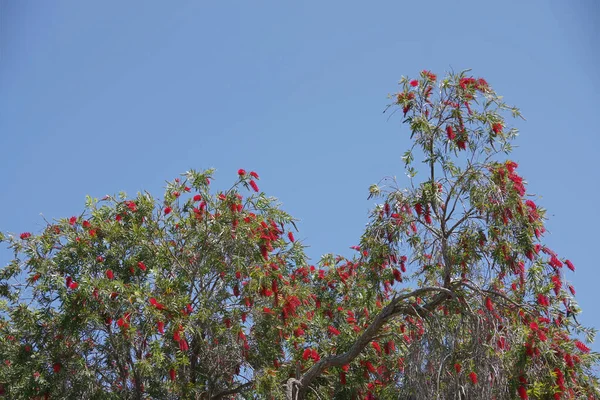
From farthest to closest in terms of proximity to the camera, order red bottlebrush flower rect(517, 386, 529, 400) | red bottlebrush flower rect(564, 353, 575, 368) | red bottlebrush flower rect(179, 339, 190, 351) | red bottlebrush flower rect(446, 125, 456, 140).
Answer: red bottlebrush flower rect(179, 339, 190, 351), red bottlebrush flower rect(446, 125, 456, 140), red bottlebrush flower rect(517, 386, 529, 400), red bottlebrush flower rect(564, 353, 575, 368)

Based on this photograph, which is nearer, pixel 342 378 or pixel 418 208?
pixel 418 208

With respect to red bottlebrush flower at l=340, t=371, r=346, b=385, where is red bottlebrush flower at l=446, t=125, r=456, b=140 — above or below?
above

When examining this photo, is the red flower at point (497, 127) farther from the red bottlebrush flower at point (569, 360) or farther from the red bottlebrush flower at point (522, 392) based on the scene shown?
the red bottlebrush flower at point (522, 392)

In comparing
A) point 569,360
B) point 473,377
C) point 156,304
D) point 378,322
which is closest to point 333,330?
point 378,322

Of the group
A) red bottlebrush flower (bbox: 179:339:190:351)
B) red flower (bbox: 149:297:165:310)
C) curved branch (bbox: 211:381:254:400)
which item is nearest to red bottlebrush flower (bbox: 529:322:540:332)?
curved branch (bbox: 211:381:254:400)

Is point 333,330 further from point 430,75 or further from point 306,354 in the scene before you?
point 430,75

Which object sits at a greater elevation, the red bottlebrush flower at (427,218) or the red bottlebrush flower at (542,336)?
the red bottlebrush flower at (427,218)

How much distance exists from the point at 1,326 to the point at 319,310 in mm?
4750

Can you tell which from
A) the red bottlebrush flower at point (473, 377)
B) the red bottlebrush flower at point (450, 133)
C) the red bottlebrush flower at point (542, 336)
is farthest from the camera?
the red bottlebrush flower at point (450, 133)

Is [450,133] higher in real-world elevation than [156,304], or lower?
higher

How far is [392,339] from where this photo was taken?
11297 millimetres

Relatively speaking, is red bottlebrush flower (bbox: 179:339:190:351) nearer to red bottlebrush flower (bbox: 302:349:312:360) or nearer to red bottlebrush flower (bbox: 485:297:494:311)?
red bottlebrush flower (bbox: 302:349:312:360)

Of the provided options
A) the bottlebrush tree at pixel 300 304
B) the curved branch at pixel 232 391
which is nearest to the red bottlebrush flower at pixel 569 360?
the bottlebrush tree at pixel 300 304

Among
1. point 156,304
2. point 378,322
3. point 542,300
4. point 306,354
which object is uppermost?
point 156,304
